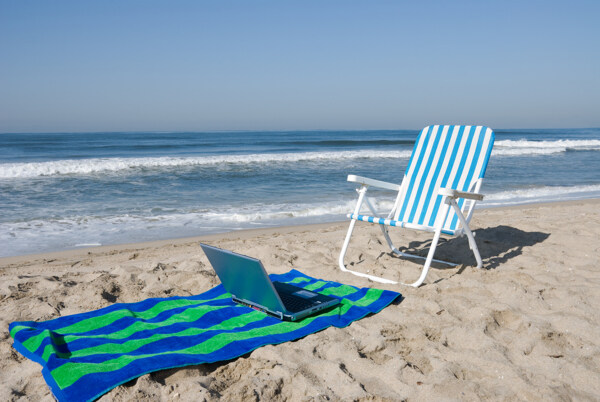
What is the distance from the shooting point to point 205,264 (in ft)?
13.8

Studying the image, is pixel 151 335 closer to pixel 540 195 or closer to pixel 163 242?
pixel 163 242

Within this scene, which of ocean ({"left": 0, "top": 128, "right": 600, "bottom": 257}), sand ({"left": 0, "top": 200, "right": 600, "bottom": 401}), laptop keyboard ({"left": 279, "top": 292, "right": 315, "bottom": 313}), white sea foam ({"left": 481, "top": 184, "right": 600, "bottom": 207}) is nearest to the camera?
sand ({"left": 0, "top": 200, "right": 600, "bottom": 401})

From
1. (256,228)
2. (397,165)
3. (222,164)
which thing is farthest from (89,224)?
(397,165)

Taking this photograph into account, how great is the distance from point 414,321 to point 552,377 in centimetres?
82

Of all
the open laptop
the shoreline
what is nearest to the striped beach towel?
the open laptop

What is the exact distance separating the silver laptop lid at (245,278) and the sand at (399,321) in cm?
37

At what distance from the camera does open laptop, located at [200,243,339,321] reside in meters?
2.80

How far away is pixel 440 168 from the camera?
425cm

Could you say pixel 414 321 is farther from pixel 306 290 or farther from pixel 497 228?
pixel 497 228

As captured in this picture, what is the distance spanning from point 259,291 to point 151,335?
0.66 metres

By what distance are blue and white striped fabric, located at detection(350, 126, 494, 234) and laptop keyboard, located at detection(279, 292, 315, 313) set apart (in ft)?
3.32

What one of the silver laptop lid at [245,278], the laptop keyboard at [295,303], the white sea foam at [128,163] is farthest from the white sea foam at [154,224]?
the white sea foam at [128,163]

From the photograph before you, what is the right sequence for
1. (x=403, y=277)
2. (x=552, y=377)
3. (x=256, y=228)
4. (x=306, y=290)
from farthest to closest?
(x=256, y=228) < (x=403, y=277) < (x=306, y=290) < (x=552, y=377)

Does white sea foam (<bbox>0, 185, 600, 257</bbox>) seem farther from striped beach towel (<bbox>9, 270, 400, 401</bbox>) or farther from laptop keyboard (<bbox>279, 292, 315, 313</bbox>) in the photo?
laptop keyboard (<bbox>279, 292, 315, 313</bbox>)
